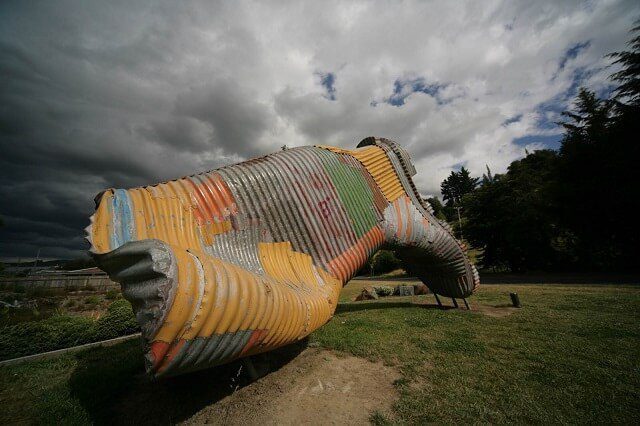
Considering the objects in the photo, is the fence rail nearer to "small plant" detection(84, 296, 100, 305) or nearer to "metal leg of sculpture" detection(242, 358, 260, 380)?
"small plant" detection(84, 296, 100, 305)

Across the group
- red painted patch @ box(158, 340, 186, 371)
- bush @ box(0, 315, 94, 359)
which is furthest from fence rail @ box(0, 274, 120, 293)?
red painted patch @ box(158, 340, 186, 371)

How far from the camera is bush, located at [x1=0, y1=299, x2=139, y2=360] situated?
6938 mm

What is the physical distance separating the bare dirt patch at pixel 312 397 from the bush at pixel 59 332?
632cm

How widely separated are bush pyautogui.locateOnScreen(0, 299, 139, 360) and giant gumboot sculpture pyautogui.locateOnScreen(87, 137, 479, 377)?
23.2ft

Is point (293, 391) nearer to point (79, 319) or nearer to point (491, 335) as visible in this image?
point (491, 335)

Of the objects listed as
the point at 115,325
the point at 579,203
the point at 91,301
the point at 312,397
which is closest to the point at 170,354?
the point at 312,397

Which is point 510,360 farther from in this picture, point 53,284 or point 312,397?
point 53,284

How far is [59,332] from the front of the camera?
7.55 meters

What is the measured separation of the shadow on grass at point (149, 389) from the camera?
4.01 meters

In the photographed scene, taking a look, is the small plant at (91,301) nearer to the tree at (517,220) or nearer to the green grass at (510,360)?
the green grass at (510,360)

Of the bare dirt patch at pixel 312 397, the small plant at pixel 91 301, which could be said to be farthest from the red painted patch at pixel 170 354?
the small plant at pixel 91 301

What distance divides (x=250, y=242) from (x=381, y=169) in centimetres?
424

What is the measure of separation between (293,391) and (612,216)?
82.5 feet

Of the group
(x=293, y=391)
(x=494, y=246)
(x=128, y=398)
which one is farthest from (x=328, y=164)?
(x=494, y=246)
